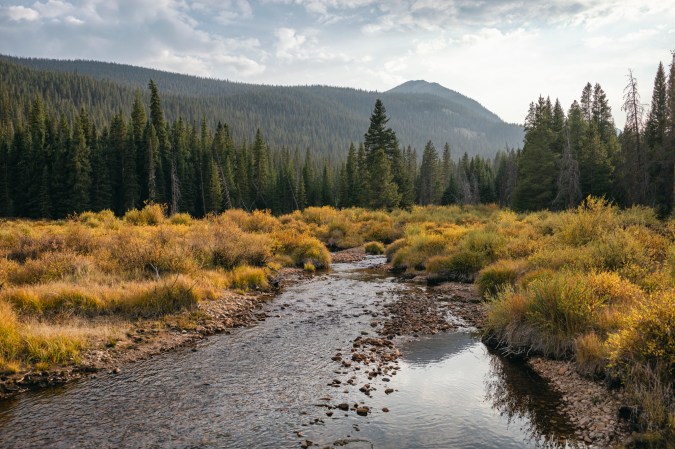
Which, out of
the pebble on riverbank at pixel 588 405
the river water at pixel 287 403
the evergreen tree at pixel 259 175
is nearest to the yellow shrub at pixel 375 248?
the river water at pixel 287 403

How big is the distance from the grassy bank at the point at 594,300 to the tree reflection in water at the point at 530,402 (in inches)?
36.7

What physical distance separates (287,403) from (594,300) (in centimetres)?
782

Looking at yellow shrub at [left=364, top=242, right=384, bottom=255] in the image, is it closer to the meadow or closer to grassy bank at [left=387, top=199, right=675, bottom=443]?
the meadow

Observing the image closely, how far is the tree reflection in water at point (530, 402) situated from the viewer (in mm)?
6953

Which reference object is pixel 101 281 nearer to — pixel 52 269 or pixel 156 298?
pixel 52 269

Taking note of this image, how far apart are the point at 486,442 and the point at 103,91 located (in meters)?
227

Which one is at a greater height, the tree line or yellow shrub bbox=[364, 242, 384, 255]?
the tree line

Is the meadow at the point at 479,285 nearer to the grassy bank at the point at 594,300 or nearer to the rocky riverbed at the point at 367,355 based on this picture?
the grassy bank at the point at 594,300

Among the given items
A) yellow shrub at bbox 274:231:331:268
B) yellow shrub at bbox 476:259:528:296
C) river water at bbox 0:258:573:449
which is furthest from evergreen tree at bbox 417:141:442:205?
river water at bbox 0:258:573:449

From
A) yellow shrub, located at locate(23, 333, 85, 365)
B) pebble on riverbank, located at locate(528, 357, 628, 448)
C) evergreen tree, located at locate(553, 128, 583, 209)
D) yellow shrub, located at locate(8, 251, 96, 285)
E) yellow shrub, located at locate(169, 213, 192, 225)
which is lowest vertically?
pebble on riverbank, located at locate(528, 357, 628, 448)

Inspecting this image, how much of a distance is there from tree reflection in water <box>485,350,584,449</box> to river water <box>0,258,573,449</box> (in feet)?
0.09

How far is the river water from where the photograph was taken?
6.83 meters

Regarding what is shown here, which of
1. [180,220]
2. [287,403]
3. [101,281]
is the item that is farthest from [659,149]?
[101,281]

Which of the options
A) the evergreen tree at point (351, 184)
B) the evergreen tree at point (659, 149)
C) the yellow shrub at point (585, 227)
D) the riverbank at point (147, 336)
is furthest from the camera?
the evergreen tree at point (351, 184)
